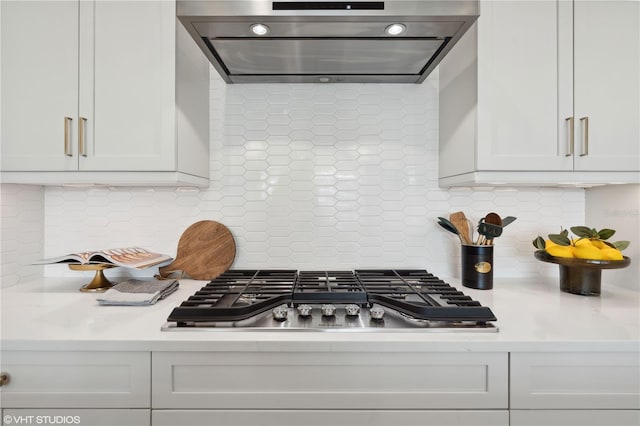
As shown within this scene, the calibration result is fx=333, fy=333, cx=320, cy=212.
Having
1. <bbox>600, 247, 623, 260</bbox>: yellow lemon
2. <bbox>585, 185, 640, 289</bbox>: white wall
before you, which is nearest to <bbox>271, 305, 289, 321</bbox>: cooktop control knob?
<bbox>600, 247, 623, 260</bbox>: yellow lemon

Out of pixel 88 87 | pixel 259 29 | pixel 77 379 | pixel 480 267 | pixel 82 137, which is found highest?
pixel 259 29

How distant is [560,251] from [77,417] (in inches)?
70.5

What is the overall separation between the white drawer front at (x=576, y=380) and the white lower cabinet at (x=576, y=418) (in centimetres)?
2

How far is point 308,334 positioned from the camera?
96cm

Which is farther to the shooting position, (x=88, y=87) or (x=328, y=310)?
(x=88, y=87)

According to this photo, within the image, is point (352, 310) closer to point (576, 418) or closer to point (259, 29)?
point (576, 418)

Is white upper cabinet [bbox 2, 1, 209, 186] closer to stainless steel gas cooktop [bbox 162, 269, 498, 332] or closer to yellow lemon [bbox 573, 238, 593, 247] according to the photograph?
stainless steel gas cooktop [bbox 162, 269, 498, 332]

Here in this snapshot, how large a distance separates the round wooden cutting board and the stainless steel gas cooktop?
20 centimetres

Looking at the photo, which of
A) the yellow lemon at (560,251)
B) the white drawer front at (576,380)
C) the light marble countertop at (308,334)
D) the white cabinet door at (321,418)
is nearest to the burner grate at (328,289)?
the light marble countertop at (308,334)

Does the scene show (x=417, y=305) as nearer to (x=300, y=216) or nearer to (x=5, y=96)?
(x=300, y=216)

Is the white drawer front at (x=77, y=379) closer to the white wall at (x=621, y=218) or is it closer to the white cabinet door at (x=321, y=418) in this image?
the white cabinet door at (x=321, y=418)

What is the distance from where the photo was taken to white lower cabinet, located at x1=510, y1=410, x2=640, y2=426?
94cm

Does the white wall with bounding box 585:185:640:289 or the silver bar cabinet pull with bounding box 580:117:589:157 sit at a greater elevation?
the silver bar cabinet pull with bounding box 580:117:589:157

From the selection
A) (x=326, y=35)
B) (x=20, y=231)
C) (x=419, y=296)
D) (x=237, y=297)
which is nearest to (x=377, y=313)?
(x=419, y=296)
